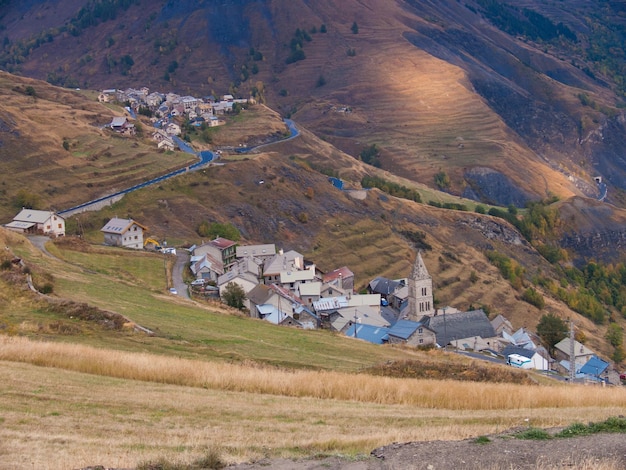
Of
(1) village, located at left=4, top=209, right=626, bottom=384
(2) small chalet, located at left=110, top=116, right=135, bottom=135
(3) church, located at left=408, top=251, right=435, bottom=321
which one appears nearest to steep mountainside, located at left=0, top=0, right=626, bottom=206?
(2) small chalet, located at left=110, top=116, right=135, bottom=135

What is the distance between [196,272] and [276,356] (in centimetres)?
2684

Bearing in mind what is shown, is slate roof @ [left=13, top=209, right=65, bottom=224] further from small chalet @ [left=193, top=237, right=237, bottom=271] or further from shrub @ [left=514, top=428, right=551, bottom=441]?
shrub @ [left=514, top=428, right=551, bottom=441]

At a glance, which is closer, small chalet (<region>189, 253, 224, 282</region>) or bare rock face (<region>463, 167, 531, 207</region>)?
small chalet (<region>189, 253, 224, 282</region>)

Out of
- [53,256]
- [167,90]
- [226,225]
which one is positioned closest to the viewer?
[53,256]

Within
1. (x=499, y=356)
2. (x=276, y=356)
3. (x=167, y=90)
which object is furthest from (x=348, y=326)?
(x=167, y=90)

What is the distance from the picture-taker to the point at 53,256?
4319 centimetres

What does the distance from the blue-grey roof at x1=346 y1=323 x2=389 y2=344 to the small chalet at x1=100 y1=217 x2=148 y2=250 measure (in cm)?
1790

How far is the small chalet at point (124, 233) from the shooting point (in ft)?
184

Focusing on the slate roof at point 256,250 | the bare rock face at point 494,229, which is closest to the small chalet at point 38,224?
the slate roof at point 256,250

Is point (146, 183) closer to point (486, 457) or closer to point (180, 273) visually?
point (180, 273)

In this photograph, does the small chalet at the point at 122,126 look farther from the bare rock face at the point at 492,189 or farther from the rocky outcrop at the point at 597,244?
the rocky outcrop at the point at 597,244

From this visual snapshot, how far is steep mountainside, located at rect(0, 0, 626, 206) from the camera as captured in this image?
452 ft

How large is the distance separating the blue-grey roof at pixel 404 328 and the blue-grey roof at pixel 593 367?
513 inches

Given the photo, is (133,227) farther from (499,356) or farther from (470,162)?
(470,162)
